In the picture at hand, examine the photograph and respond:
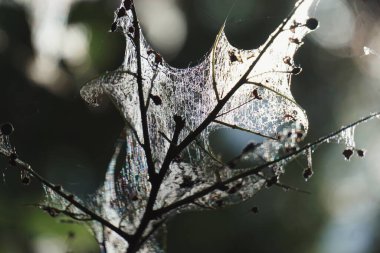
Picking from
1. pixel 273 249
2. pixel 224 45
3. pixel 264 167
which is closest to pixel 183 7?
pixel 273 249

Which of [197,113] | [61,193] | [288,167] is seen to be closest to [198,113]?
[197,113]

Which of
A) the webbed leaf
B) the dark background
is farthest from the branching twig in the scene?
the dark background

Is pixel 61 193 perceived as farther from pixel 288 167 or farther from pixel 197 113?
pixel 288 167

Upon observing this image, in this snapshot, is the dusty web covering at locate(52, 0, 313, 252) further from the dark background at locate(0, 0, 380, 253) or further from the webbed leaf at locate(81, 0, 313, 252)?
the dark background at locate(0, 0, 380, 253)

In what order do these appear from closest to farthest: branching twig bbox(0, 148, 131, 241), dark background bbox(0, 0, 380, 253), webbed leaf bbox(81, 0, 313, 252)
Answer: branching twig bbox(0, 148, 131, 241) → webbed leaf bbox(81, 0, 313, 252) → dark background bbox(0, 0, 380, 253)

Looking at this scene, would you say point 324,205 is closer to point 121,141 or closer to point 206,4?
point 206,4
